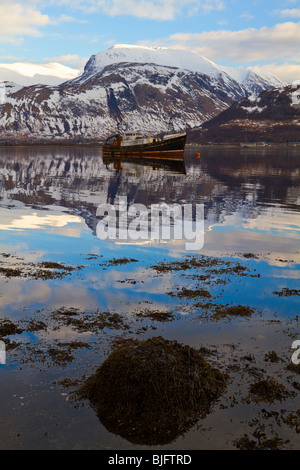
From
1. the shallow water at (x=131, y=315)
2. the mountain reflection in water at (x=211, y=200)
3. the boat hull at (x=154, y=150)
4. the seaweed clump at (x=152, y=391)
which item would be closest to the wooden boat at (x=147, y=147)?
the boat hull at (x=154, y=150)

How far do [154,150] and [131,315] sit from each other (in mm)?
122621

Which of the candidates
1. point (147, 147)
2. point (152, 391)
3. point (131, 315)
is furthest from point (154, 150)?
point (152, 391)

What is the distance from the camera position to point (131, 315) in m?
13.7

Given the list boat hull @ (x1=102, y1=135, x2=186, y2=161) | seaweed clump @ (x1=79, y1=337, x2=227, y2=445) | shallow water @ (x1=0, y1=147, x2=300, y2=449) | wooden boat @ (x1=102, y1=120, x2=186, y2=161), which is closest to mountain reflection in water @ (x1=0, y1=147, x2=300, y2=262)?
shallow water @ (x1=0, y1=147, x2=300, y2=449)

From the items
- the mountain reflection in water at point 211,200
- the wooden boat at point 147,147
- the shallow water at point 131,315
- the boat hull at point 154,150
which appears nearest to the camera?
the shallow water at point 131,315

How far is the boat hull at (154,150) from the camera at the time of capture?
12325 cm

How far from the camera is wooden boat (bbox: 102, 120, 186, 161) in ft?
406

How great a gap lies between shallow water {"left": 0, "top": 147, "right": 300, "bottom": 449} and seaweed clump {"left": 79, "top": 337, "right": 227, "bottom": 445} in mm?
264

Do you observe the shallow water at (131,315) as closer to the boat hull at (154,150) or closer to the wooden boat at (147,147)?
the boat hull at (154,150)

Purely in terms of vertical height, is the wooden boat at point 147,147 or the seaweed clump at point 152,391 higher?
the wooden boat at point 147,147

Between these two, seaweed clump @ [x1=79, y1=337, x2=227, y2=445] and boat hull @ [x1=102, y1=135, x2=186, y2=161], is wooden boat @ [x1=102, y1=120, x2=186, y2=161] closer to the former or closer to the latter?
boat hull @ [x1=102, y1=135, x2=186, y2=161]

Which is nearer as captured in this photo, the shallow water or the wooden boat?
the shallow water
